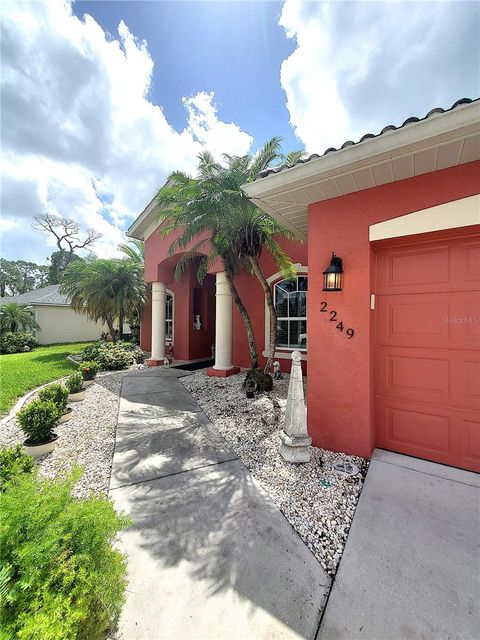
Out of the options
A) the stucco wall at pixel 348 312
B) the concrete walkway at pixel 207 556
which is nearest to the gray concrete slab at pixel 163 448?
the concrete walkway at pixel 207 556

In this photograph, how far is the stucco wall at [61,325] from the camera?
2116 centimetres

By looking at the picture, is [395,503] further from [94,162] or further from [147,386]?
[94,162]

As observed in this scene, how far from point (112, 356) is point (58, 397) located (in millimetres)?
6407

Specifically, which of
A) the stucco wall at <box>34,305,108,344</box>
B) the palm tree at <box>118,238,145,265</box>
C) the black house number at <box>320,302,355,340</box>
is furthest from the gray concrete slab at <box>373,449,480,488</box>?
the stucco wall at <box>34,305,108,344</box>

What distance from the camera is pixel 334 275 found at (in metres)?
3.81

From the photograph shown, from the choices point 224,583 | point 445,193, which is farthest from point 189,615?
point 445,193

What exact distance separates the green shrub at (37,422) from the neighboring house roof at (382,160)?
4.86 m

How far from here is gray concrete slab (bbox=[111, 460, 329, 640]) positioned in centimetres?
175

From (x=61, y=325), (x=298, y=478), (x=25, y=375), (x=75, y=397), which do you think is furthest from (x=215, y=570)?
(x=61, y=325)

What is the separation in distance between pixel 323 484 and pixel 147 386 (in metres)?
6.21

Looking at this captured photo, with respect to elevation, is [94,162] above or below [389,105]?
above

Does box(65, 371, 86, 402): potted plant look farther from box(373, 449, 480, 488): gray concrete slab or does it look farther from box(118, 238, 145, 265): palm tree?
box(118, 238, 145, 265): palm tree

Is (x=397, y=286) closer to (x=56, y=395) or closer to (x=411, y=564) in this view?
(x=411, y=564)

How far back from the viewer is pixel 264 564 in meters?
2.18
